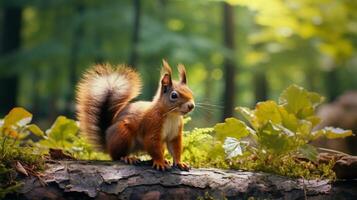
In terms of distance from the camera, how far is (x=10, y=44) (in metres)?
14.4

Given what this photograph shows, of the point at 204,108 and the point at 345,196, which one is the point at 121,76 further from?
the point at 345,196

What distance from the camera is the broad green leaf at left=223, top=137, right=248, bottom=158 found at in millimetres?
2506

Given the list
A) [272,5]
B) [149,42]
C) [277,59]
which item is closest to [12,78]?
[149,42]

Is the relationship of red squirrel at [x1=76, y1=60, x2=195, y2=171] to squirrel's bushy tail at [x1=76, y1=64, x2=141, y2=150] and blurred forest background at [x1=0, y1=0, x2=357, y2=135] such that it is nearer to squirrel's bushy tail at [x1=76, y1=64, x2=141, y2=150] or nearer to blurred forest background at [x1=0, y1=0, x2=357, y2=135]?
squirrel's bushy tail at [x1=76, y1=64, x2=141, y2=150]

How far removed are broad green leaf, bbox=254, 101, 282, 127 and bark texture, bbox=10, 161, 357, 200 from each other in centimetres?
38

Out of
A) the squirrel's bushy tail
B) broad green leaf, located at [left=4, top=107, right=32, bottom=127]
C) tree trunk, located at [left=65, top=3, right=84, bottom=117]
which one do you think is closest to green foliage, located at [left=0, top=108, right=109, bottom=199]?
broad green leaf, located at [left=4, top=107, right=32, bottom=127]

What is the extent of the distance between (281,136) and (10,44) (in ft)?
42.8

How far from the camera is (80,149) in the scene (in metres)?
3.11

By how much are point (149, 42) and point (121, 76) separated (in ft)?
23.9

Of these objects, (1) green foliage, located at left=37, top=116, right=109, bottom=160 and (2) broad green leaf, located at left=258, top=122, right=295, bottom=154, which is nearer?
(2) broad green leaf, located at left=258, top=122, right=295, bottom=154

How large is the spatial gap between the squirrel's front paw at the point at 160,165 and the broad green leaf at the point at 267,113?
0.65 meters

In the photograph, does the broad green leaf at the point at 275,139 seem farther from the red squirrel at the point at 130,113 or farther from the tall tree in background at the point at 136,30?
the tall tree in background at the point at 136,30

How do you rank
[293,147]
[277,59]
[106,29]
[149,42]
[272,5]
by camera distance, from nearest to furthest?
[293,147], [272,5], [277,59], [149,42], [106,29]

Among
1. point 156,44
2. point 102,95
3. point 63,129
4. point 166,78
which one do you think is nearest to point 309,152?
point 166,78
